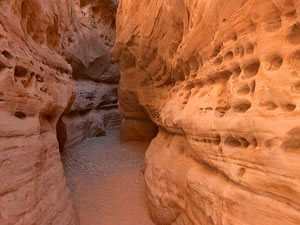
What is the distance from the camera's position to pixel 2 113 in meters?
2.27

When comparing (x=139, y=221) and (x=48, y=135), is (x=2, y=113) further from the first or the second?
(x=139, y=221)

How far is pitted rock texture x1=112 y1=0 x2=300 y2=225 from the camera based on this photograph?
1567 millimetres

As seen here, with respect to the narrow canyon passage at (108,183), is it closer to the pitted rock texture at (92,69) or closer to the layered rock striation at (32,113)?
the layered rock striation at (32,113)

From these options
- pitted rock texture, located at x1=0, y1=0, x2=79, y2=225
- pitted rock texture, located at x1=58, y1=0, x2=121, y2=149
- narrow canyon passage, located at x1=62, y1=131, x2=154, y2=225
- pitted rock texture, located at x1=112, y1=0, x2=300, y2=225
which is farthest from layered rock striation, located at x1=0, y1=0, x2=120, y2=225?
pitted rock texture, located at x1=58, y1=0, x2=121, y2=149

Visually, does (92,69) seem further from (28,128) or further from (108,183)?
(28,128)

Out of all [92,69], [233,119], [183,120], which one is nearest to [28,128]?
[183,120]

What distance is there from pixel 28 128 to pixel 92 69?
8.64 meters

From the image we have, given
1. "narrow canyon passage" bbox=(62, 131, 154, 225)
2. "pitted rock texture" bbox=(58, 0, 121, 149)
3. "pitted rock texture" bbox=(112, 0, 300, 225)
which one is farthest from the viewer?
"pitted rock texture" bbox=(58, 0, 121, 149)

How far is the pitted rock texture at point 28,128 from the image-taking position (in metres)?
2.15

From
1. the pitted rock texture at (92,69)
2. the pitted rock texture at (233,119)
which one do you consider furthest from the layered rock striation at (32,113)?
the pitted rock texture at (92,69)

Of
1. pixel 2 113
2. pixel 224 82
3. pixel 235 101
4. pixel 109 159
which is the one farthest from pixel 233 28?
pixel 109 159

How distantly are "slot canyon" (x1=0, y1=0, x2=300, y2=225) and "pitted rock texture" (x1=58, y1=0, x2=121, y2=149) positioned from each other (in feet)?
11.7

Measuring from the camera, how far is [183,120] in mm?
2797

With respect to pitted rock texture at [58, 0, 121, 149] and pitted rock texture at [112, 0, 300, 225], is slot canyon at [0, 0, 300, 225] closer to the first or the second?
pitted rock texture at [112, 0, 300, 225]
